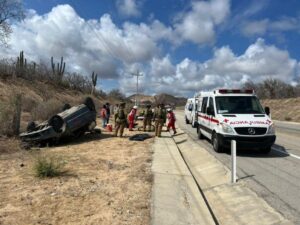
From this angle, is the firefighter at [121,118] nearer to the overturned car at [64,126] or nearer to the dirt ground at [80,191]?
the overturned car at [64,126]

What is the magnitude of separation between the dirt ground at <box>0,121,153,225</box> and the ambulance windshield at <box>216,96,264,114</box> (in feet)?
11.5

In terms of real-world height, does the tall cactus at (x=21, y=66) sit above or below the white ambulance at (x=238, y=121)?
above

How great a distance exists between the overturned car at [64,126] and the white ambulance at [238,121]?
545 cm

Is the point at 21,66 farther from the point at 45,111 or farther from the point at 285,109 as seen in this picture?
the point at 285,109

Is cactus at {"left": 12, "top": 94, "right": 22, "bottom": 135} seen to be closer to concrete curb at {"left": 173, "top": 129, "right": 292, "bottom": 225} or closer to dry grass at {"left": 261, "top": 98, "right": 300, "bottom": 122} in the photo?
concrete curb at {"left": 173, "top": 129, "right": 292, "bottom": 225}

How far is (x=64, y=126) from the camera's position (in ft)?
56.3

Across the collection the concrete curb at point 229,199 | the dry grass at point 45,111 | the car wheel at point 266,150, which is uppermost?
the dry grass at point 45,111

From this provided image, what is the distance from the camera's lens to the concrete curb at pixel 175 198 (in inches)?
266

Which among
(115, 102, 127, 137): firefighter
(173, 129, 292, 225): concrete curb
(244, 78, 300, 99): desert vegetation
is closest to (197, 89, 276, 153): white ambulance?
(173, 129, 292, 225): concrete curb

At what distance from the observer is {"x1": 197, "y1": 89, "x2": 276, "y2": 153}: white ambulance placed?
43.4ft

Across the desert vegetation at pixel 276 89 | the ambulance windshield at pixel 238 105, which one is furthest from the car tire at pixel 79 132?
the desert vegetation at pixel 276 89

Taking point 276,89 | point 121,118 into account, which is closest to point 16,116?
point 121,118

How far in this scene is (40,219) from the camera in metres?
6.36

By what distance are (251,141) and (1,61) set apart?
1588 inches
